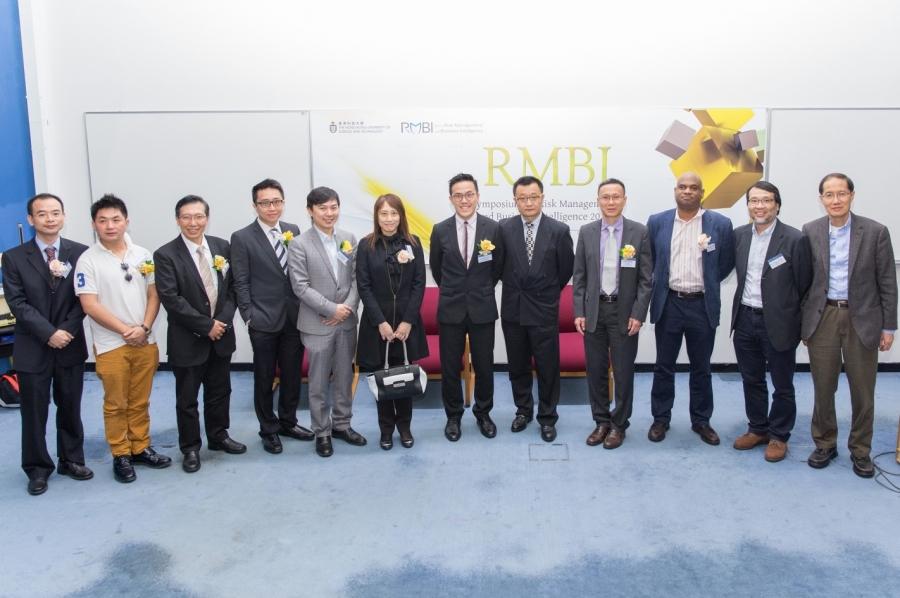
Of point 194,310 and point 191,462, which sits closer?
point 194,310

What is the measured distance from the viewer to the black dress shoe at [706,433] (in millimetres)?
3994

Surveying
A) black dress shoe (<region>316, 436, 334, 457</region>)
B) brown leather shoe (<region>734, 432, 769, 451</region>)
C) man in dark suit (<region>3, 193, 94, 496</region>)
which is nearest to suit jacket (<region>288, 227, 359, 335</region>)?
black dress shoe (<region>316, 436, 334, 457</region>)

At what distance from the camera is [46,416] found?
11.7 ft

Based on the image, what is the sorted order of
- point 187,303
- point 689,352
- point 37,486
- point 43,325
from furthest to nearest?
point 689,352, point 187,303, point 37,486, point 43,325

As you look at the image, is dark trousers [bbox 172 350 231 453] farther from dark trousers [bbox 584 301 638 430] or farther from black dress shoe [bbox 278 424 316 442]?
dark trousers [bbox 584 301 638 430]

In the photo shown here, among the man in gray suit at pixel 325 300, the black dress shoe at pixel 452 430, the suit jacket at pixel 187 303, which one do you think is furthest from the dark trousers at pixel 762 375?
the suit jacket at pixel 187 303

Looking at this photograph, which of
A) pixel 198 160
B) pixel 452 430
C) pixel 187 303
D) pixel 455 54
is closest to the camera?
pixel 187 303

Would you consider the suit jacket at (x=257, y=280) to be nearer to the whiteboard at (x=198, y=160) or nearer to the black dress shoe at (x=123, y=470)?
the black dress shoe at (x=123, y=470)

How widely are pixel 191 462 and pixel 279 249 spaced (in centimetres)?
130

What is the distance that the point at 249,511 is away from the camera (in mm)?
3260

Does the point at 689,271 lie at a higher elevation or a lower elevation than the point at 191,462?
higher

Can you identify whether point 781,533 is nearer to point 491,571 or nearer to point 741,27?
point 491,571

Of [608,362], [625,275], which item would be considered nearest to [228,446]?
A: [608,362]

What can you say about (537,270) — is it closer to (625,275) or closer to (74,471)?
(625,275)
